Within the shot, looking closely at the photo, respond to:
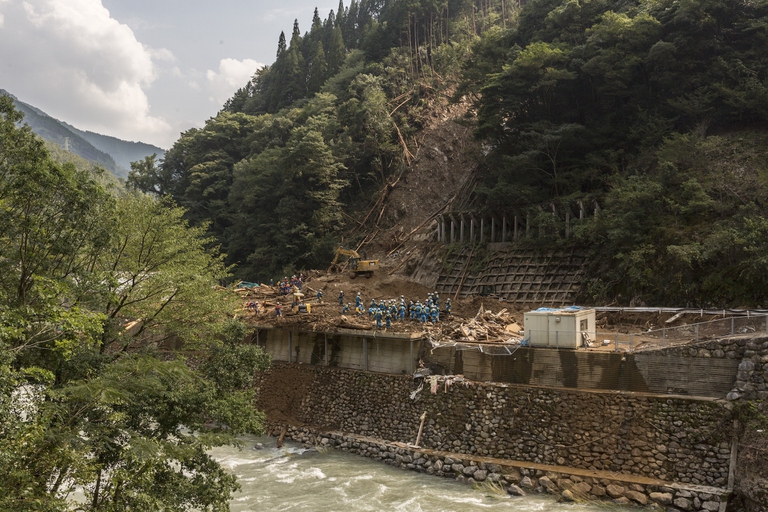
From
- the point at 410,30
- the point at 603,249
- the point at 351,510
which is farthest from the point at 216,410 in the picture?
the point at 410,30

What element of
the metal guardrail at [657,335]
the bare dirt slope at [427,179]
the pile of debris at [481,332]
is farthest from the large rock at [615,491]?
the bare dirt slope at [427,179]

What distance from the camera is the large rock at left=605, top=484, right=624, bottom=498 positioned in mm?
16219

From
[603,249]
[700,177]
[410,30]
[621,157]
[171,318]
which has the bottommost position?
[171,318]

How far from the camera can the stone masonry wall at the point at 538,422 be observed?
1634 centimetres

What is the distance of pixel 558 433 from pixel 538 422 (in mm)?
773

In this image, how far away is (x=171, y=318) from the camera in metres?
20.0

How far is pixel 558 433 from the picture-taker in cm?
1838

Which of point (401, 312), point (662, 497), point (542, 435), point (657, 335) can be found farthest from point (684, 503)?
point (401, 312)

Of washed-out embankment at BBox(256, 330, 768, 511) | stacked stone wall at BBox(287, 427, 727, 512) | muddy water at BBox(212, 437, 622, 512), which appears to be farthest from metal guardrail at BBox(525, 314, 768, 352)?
muddy water at BBox(212, 437, 622, 512)

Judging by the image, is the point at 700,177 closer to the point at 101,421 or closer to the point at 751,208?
the point at 751,208

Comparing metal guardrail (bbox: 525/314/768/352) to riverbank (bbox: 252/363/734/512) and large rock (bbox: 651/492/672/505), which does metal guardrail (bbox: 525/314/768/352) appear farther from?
large rock (bbox: 651/492/672/505)

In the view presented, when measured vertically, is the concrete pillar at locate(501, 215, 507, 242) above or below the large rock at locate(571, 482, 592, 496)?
above

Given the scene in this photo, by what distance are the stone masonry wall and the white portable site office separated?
1825 millimetres

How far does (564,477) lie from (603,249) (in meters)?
13.6
